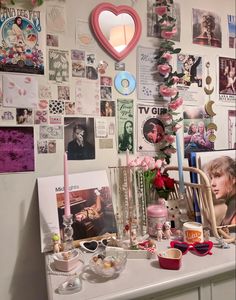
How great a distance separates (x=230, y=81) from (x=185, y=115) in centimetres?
32

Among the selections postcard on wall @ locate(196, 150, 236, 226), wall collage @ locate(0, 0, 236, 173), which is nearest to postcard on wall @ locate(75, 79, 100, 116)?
wall collage @ locate(0, 0, 236, 173)

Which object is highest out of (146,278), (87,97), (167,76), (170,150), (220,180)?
(167,76)

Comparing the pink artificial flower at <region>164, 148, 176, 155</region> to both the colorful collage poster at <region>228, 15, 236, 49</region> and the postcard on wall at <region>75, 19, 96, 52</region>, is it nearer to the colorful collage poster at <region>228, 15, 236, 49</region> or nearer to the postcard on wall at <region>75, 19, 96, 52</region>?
the postcard on wall at <region>75, 19, 96, 52</region>

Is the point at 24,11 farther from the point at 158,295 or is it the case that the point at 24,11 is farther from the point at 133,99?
the point at 158,295

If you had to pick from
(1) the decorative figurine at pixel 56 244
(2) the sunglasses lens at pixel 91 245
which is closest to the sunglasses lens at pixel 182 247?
(2) the sunglasses lens at pixel 91 245

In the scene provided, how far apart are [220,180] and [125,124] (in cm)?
45

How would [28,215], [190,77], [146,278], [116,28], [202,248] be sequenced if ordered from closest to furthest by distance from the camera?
[146,278]
[202,248]
[28,215]
[116,28]
[190,77]

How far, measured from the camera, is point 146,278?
768mm

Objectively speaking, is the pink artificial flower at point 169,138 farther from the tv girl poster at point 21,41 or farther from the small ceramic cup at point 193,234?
the tv girl poster at point 21,41

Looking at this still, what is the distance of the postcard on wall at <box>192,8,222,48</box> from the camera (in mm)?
1272

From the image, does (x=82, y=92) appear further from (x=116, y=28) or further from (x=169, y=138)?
(x=169, y=138)

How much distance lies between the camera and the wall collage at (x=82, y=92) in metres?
0.99

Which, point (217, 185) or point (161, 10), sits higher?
point (161, 10)

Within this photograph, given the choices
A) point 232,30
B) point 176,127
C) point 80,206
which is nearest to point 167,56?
point 176,127
